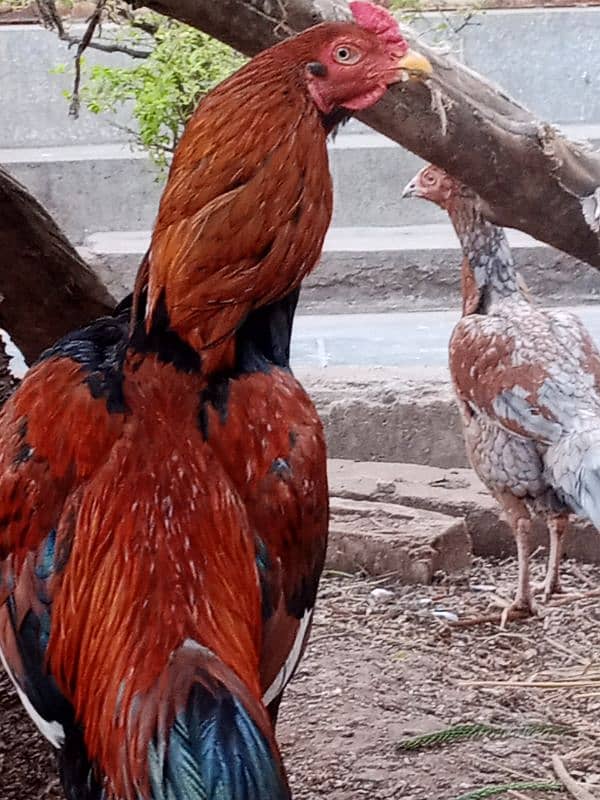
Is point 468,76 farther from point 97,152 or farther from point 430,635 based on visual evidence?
point 97,152

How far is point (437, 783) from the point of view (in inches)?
85.3

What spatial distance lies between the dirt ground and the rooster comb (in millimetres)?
1144

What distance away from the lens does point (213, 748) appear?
119cm

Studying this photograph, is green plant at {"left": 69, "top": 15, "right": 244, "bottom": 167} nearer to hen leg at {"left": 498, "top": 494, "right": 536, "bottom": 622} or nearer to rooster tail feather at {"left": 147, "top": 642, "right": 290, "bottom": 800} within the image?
hen leg at {"left": 498, "top": 494, "right": 536, "bottom": 622}

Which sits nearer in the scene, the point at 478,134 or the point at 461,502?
the point at 478,134

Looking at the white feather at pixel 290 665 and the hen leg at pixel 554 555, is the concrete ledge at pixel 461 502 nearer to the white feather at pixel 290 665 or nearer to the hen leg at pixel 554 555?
the hen leg at pixel 554 555

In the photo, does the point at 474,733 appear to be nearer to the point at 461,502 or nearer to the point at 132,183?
the point at 461,502

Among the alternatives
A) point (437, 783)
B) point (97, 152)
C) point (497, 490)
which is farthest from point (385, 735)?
point (97, 152)

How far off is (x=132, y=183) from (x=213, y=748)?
5781 mm

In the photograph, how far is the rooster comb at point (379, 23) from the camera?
1.53m

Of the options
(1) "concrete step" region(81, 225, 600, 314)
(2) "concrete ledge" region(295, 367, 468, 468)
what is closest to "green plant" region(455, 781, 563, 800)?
(2) "concrete ledge" region(295, 367, 468, 468)

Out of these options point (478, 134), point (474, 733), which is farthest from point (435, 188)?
point (474, 733)

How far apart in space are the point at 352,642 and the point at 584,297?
3796 mm

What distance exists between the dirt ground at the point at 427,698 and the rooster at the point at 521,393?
0.57 feet
